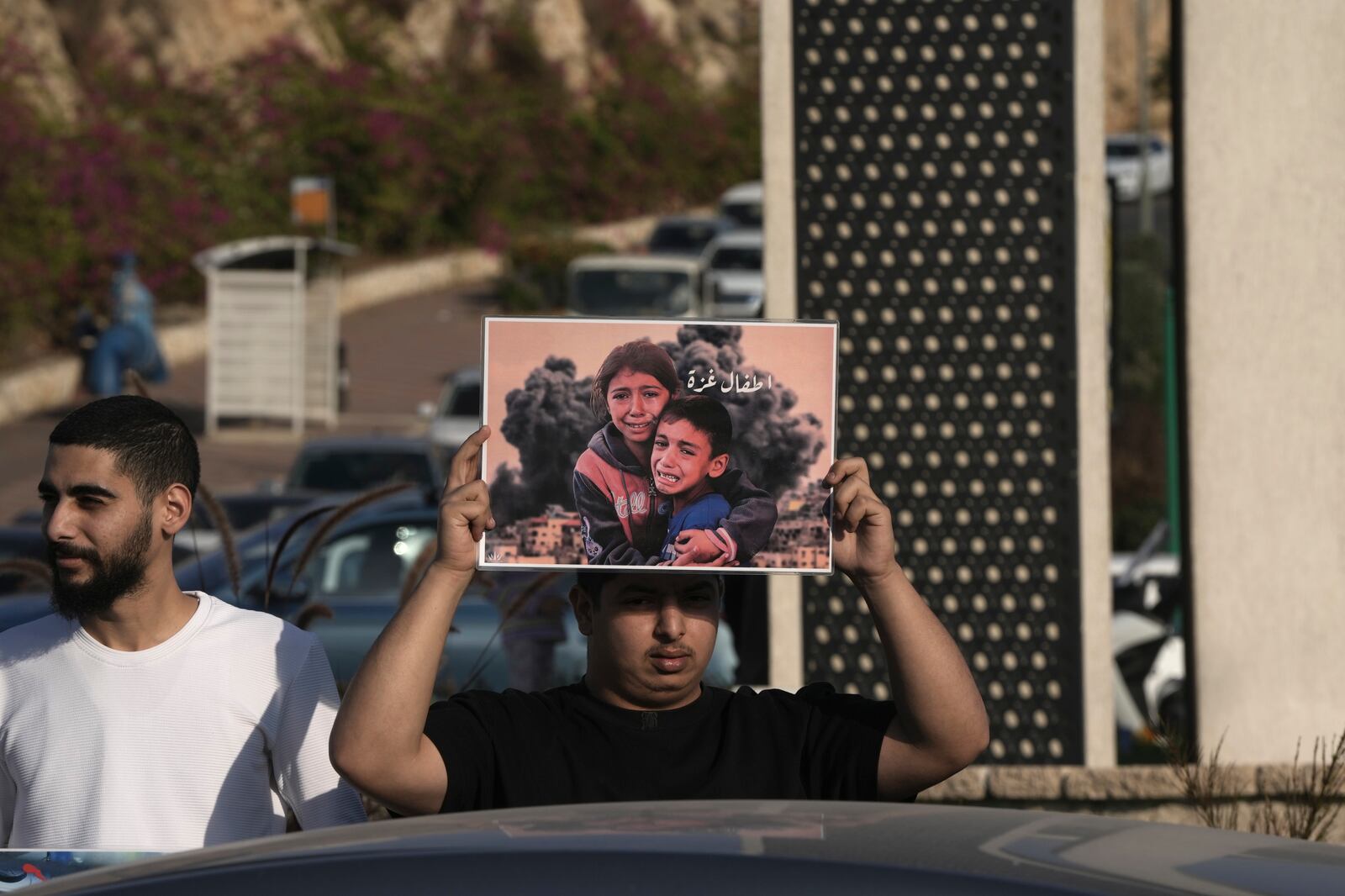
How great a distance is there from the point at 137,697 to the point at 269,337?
24219 millimetres

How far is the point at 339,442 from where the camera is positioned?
1623 cm

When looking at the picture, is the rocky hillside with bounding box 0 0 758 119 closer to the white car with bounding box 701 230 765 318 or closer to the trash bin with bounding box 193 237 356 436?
the trash bin with bounding box 193 237 356 436

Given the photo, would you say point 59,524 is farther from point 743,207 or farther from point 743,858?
point 743,207

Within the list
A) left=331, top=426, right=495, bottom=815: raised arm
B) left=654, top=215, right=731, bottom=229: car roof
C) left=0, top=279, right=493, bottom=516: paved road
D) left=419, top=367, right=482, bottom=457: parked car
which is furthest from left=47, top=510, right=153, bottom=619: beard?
left=654, top=215, right=731, bottom=229: car roof

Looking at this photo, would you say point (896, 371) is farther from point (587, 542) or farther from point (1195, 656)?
point (587, 542)

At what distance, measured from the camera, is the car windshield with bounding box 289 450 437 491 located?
1580 cm

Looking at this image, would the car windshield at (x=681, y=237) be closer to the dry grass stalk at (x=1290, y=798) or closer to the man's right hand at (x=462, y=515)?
the dry grass stalk at (x=1290, y=798)

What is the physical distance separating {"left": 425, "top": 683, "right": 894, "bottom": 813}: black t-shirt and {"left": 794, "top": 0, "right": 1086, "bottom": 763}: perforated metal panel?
4.11 metres

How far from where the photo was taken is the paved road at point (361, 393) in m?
23.8

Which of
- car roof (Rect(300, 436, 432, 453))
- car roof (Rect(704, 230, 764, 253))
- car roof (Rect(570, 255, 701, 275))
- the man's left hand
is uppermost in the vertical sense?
car roof (Rect(704, 230, 764, 253))

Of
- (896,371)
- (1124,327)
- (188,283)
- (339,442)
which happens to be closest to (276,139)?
(188,283)

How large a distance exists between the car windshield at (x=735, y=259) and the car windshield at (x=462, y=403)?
14031 millimetres

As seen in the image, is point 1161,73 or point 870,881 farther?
point 1161,73

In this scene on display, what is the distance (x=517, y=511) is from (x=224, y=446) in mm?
24337
